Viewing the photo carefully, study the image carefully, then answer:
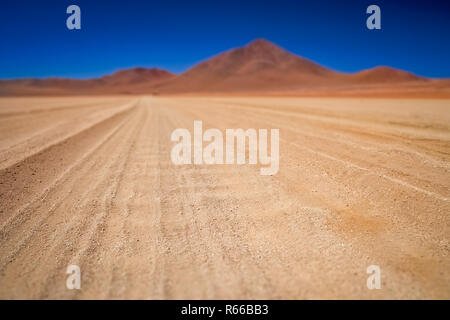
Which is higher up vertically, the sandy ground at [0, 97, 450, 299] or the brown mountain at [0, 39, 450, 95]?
the brown mountain at [0, 39, 450, 95]

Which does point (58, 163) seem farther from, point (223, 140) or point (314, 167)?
point (314, 167)

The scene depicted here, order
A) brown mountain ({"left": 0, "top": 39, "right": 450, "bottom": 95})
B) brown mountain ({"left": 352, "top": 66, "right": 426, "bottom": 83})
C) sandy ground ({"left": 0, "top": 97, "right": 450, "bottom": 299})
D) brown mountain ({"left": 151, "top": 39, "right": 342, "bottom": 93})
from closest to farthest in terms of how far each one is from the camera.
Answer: sandy ground ({"left": 0, "top": 97, "right": 450, "bottom": 299}) → brown mountain ({"left": 0, "top": 39, "right": 450, "bottom": 95}) → brown mountain ({"left": 151, "top": 39, "right": 342, "bottom": 93}) → brown mountain ({"left": 352, "top": 66, "right": 426, "bottom": 83})

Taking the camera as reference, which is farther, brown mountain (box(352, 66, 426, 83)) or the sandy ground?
brown mountain (box(352, 66, 426, 83))

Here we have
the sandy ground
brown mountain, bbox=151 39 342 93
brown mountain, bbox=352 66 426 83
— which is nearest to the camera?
the sandy ground

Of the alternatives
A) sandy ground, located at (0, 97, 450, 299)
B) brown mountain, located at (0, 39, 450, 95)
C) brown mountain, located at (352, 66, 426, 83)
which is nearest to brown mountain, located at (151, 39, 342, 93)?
brown mountain, located at (0, 39, 450, 95)

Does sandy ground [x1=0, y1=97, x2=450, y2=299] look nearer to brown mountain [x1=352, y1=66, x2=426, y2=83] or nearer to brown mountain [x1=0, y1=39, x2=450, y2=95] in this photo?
brown mountain [x1=0, y1=39, x2=450, y2=95]

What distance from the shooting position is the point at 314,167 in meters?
4.89

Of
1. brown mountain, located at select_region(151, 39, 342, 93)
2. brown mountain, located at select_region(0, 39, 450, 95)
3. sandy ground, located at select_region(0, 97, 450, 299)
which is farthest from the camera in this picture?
brown mountain, located at select_region(151, 39, 342, 93)

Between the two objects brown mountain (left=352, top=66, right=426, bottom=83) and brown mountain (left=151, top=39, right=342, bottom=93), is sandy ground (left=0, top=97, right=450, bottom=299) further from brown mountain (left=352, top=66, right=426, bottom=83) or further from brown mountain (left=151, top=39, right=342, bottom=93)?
brown mountain (left=352, top=66, right=426, bottom=83)

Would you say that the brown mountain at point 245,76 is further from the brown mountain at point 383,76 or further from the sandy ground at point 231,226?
the sandy ground at point 231,226

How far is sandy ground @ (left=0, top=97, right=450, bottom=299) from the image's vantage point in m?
2.21

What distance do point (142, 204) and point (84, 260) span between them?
3.96 feet

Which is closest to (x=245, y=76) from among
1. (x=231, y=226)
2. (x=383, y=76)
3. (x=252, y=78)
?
(x=252, y=78)
